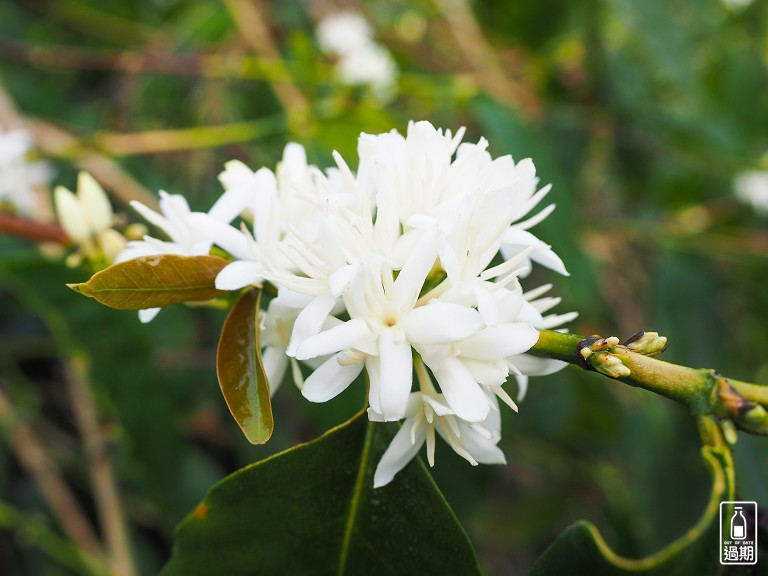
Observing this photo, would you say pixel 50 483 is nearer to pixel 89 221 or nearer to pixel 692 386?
pixel 89 221

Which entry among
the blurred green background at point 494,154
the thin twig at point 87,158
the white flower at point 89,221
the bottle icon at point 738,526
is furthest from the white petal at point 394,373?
the thin twig at point 87,158

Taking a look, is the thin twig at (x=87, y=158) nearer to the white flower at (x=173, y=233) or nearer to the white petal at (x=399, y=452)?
the white flower at (x=173, y=233)

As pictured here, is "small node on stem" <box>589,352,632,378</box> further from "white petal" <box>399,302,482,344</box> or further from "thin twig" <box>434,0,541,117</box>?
"thin twig" <box>434,0,541,117</box>

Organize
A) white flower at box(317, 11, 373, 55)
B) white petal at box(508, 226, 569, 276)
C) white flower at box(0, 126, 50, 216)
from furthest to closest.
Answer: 1. white flower at box(317, 11, 373, 55)
2. white flower at box(0, 126, 50, 216)
3. white petal at box(508, 226, 569, 276)

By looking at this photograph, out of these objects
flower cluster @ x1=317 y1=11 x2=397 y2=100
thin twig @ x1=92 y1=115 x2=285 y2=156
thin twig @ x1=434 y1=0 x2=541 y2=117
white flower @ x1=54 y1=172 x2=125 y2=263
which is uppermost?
flower cluster @ x1=317 y1=11 x2=397 y2=100

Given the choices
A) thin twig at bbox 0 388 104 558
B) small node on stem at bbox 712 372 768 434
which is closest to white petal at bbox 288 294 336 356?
small node on stem at bbox 712 372 768 434

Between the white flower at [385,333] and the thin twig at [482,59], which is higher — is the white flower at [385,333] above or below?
below
